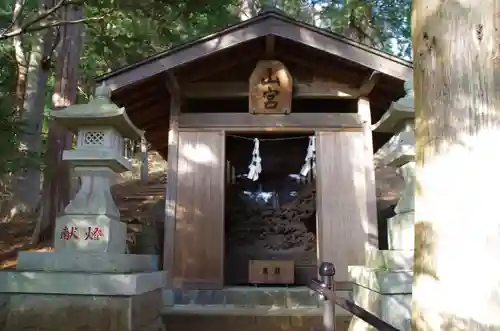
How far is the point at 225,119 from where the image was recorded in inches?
297

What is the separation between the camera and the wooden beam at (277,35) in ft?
22.5

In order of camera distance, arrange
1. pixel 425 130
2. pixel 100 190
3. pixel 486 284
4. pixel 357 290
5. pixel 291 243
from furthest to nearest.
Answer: pixel 291 243 < pixel 357 290 < pixel 100 190 < pixel 425 130 < pixel 486 284

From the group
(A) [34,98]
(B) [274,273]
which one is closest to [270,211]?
(B) [274,273]

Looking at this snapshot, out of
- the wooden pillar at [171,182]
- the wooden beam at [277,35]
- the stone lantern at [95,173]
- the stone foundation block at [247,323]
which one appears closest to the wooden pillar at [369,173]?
the wooden beam at [277,35]

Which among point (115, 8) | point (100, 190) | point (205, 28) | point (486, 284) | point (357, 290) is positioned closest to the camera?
point (486, 284)

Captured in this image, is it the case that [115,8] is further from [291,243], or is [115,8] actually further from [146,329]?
[291,243]

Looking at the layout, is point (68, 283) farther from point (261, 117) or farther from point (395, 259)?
point (261, 117)

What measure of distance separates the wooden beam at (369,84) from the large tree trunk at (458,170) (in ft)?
18.1

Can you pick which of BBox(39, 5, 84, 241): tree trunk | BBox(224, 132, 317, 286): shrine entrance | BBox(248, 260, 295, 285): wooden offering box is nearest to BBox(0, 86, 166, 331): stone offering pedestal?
BBox(248, 260, 295, 285): wooden offering box

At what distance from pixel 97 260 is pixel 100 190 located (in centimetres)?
81

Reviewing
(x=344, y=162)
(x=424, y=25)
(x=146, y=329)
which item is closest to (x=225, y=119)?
(x=344, y=162)

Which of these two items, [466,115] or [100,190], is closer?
[466,115]

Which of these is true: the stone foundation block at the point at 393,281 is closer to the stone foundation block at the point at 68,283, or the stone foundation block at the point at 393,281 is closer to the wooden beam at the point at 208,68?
the stone foundation block at the point at 68,283

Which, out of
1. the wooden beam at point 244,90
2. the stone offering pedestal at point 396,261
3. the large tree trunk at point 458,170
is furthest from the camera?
the wooden beam at point 244,90
